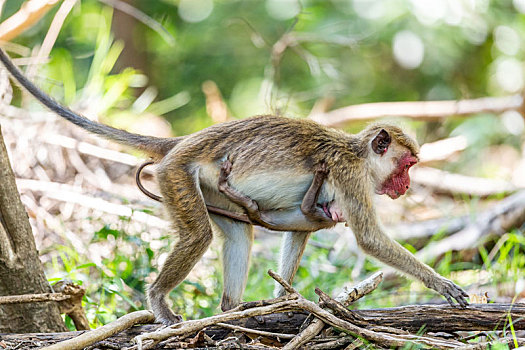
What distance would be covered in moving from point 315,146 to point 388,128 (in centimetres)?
53

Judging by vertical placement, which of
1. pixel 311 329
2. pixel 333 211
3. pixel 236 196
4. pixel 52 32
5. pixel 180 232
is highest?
pixel 52 32

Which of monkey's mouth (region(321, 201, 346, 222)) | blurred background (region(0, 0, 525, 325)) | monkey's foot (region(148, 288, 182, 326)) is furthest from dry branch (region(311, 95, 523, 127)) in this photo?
monkey's foot (region(148, 288, 182, 326))

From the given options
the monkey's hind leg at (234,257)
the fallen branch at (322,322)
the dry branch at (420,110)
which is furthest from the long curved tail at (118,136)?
the dry branch at (420,110)

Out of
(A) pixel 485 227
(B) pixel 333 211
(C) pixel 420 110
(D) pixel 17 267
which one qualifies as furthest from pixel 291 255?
(C) pixel 420 110

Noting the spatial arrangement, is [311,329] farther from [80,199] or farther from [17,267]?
[80,199]

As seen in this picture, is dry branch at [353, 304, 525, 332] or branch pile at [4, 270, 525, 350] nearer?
branch pile at [4, 270, 525, 350]

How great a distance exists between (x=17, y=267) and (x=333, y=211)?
1.98m

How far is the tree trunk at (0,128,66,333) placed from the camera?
13.1 ft

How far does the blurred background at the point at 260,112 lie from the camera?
6.14 meters

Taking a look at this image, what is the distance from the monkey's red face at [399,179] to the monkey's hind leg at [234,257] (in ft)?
3.19

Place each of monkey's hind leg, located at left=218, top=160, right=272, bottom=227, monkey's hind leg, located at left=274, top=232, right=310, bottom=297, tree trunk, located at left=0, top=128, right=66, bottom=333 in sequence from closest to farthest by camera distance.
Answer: tree trunk, located at left=0, top=128, right=66, bottom=333 → monkey's hind leg, located at left=218, top=160, right=272, bottom=227 → monkey's hind leg, located at left=274, top=232, right=310, bottom=297

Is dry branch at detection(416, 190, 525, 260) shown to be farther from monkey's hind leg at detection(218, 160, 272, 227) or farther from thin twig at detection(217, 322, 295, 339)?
thin twig at detection(217, 322, 295, 339)

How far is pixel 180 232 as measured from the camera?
4199 millimetres

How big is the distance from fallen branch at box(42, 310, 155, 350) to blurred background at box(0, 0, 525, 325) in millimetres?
862
